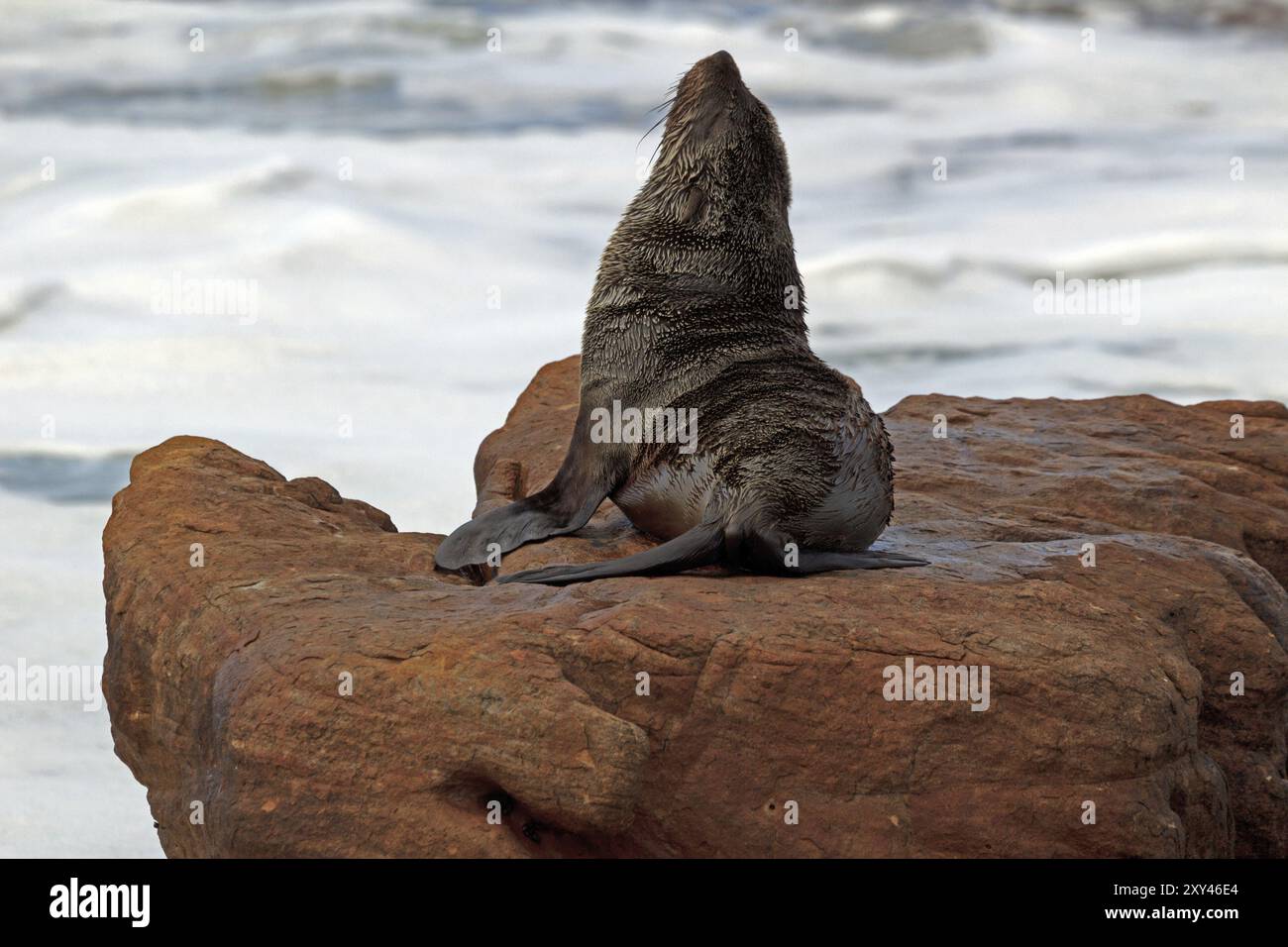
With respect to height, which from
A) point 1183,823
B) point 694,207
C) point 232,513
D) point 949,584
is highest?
point 694,207

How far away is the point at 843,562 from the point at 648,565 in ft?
3.05

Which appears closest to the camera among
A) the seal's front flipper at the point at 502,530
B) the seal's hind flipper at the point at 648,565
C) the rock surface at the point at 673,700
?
the rock surface at the point at 673,700

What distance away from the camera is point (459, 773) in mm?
6031

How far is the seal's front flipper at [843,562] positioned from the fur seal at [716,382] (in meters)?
0.01

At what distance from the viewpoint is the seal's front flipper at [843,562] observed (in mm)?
7375

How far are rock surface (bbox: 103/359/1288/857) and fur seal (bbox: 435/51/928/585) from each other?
30 centimetres

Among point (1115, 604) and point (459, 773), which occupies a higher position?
point (1115, 604)

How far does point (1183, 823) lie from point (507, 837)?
9.64ft

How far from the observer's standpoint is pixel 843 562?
294 inches

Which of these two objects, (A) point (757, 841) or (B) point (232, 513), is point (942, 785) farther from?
(B) point (232, 513)

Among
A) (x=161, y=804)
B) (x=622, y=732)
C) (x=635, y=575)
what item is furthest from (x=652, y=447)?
(x=161, y=804)
